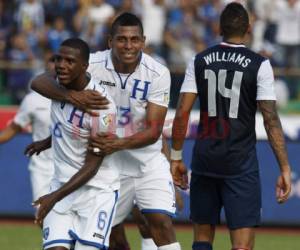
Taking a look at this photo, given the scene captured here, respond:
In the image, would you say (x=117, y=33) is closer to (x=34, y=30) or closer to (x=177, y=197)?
(x=177, y=197)


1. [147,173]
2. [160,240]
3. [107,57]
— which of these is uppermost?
[107,57]

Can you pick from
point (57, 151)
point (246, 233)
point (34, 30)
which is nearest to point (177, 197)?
point (246, 233)

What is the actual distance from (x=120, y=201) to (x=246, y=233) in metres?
1.30

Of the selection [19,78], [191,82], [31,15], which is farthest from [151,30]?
[191,82]

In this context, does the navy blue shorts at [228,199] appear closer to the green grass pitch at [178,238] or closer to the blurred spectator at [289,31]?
the green grass pitch at [178,238]

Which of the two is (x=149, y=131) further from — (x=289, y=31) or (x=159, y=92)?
(x=289, y=31)

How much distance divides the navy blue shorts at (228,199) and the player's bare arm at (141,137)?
0.51 meters

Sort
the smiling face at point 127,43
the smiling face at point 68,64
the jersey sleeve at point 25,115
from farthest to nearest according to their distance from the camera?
the jersey sleeve at point 25,115 < the smiling face at point 127,43 < the smiling face at point 68,64

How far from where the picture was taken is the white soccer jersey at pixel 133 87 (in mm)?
8781

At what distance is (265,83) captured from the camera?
823 centimetres

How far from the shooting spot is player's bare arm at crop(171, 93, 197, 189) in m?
8.50

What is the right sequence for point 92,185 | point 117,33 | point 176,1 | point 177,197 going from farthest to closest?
1. point 176,1
2. point 177,197
3. point 117,33
4. point 92,185

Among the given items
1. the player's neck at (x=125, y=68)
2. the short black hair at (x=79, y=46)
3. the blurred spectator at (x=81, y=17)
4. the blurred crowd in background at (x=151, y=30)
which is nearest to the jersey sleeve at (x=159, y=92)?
the player's neck at (x=125, y=68)

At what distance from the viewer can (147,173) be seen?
9.05m
